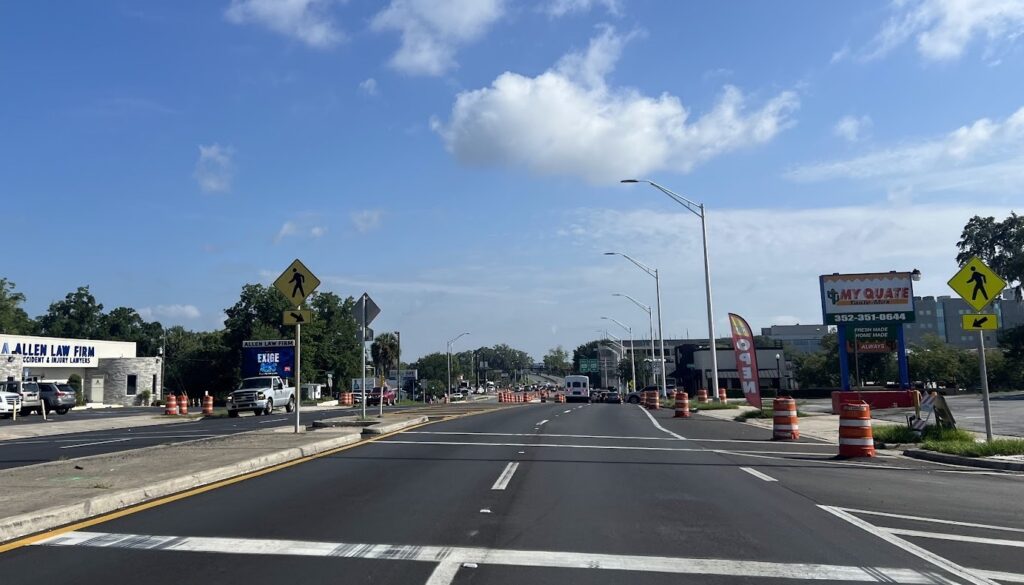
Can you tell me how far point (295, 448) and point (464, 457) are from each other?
10.3ft

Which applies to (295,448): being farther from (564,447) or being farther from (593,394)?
(593,394)

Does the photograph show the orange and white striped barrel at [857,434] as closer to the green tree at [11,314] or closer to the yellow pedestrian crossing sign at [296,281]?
the yellow pedestrian crossing sign at [296,281]

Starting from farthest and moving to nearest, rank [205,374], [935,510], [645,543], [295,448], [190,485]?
[205,374]
[295,448]
[190,485]
[935,510]
[645,543]

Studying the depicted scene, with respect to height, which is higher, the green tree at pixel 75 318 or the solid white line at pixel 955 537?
the green tree at pixel 75 318

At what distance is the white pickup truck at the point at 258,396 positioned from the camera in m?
37.7

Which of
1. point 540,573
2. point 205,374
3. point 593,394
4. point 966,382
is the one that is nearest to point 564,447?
point 540,573

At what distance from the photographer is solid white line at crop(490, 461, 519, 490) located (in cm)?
1084

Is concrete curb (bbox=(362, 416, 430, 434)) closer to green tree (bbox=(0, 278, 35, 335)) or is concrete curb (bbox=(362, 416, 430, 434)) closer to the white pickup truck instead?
the white pickup truck

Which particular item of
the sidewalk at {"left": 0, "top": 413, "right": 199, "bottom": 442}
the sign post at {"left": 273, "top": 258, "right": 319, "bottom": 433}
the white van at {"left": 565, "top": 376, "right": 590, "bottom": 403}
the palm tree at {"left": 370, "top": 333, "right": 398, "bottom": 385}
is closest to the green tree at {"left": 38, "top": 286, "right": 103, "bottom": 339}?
the palm tree at {"left": 370, "top": 333, "right": 398, "bottom": 385}

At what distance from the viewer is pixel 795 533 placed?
25.9 ft

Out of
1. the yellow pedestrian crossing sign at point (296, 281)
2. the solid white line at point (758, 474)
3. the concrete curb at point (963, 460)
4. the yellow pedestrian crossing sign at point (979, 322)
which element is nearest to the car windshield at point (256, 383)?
the yellow pedestrian crossing sign at point (296, 281)

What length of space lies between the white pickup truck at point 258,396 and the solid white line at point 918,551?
33.1m

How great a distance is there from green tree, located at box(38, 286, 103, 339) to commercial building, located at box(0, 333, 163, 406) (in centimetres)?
5725

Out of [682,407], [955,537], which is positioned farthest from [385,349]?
[955,537]
